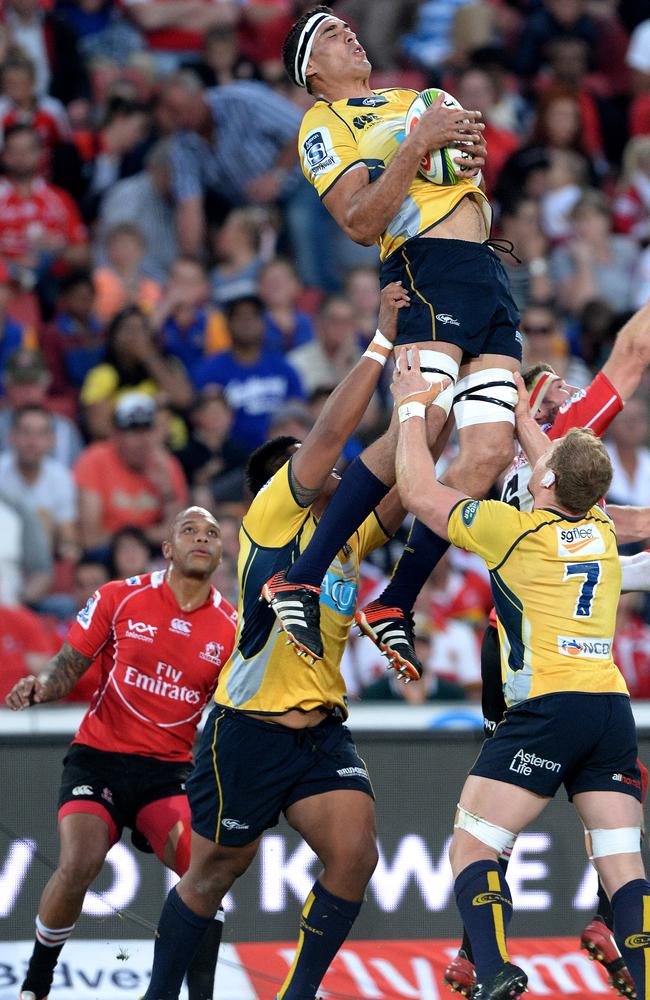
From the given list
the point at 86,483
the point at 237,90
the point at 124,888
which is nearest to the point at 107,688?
the point at 124,888

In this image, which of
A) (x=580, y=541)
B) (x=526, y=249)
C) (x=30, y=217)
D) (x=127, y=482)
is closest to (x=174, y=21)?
(x=30, y=217)

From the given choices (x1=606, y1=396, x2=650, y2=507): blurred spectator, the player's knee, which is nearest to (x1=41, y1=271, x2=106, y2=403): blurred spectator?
(x1=606, y1=396, x2=650, y2=507): blurred spectator

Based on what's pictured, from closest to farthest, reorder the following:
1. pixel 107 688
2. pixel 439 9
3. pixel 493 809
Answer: pixel 493 809 < pixel 107 688 < pixel 439 9

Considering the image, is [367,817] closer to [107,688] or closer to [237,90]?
[107,688]

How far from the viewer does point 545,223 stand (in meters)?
13.0

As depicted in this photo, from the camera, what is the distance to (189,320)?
11625 millimetres

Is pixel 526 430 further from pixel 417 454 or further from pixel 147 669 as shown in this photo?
pixel 147 669

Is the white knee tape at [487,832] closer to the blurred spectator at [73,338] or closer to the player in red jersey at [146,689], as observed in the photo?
the player in red jersey at [146,689]

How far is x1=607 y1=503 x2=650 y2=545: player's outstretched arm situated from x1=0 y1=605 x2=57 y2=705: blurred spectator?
3.58 m

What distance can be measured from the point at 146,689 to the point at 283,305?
17.6 ft

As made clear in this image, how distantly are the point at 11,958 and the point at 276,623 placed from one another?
94.5 inches

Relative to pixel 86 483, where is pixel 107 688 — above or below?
above

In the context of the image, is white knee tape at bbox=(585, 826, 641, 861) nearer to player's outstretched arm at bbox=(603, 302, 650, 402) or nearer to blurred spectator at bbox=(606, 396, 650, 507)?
player's outstretched arm at bbox=(603, 302, 650, 402)

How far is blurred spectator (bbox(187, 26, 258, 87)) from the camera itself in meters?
13.2
